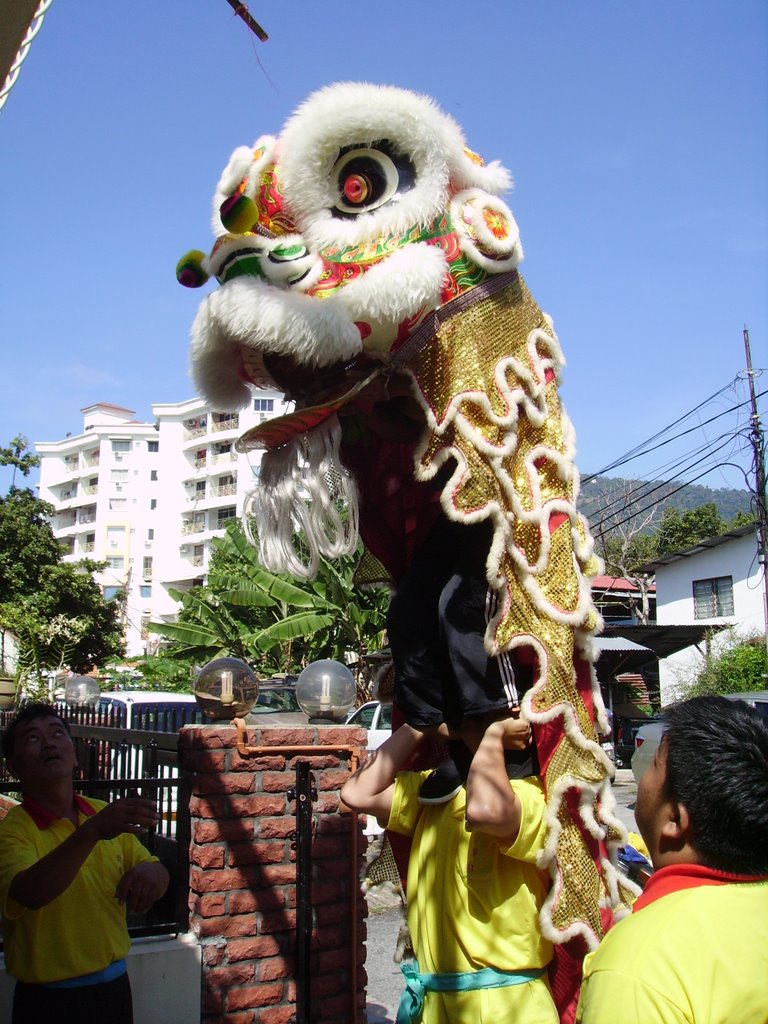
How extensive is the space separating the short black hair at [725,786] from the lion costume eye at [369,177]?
60.4 inches

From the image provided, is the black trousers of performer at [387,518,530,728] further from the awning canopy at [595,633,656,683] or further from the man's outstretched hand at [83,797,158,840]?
the awning canopy at [595,633,656,683]

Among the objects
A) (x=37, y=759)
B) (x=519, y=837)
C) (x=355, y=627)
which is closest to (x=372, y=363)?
A: (x=519, y=837)

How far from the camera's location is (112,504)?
58625mm

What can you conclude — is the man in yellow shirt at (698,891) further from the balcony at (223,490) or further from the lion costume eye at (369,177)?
the balcony at (223,490)

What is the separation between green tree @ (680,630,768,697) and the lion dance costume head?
54.1 feet

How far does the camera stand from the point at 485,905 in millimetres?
2035

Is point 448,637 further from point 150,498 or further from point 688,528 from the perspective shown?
point 150,498

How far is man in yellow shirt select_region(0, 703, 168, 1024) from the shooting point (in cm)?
232

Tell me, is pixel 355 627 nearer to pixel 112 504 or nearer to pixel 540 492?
pixel 540 492

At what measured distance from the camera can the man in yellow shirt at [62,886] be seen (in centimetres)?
232

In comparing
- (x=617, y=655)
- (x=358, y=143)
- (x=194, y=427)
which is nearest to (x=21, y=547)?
(x=617, y=655)

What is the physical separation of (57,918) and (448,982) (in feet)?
3.73

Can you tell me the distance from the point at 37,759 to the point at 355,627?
13558 millimetres

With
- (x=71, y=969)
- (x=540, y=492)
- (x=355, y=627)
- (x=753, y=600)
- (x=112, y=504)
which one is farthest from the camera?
(x=112, y=504)
